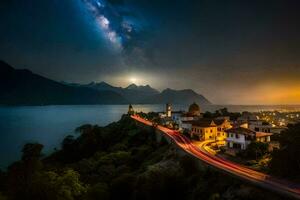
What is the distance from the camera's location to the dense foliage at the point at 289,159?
93.8 ft

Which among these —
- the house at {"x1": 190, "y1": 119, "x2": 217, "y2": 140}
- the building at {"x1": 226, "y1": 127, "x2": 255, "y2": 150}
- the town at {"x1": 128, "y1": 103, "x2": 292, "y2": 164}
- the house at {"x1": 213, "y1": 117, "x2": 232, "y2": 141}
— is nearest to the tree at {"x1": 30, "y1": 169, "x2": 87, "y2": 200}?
the town at {"x1": 128, "y1": 103, "x2": 292, "y2": 164}

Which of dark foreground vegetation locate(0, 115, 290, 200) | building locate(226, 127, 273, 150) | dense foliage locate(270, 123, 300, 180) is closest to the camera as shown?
dark foreground vegetation locate(0, 115, 290, 200)

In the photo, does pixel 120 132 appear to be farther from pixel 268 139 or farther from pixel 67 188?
pixel 67 188

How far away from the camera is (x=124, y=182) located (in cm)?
3981

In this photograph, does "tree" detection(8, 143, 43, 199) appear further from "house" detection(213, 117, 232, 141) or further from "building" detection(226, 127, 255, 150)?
"house" detection(213, 117, 232, 141)

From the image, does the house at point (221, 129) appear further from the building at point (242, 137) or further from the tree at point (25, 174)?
the tree at point (25, 174)

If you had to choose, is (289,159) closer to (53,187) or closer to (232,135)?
(232,135)

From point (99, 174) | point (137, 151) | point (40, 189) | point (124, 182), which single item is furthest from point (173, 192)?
point (137, 151)

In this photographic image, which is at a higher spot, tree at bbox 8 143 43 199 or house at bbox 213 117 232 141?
house at bbox 213 117 232 141

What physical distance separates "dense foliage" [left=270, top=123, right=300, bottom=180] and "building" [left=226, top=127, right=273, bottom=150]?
1452 centimetres

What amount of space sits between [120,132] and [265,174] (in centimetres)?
6582

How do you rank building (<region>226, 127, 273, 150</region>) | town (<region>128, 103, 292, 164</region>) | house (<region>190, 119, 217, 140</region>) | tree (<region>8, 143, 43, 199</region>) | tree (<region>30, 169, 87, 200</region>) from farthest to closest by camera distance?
1. house (<region>190, 119, 217, 140</region>)
2. building (<region>226, 127, 273, 150</region>)
3. town (<region>128, 103, 292, 164</region>)
4. tree (<region>8, 143, 43, 199</region>)
5. tree (<region>30, 169, 87, 200</region>)

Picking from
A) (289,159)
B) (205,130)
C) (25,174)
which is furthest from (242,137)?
(25,174)

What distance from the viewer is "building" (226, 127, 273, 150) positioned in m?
45.7
